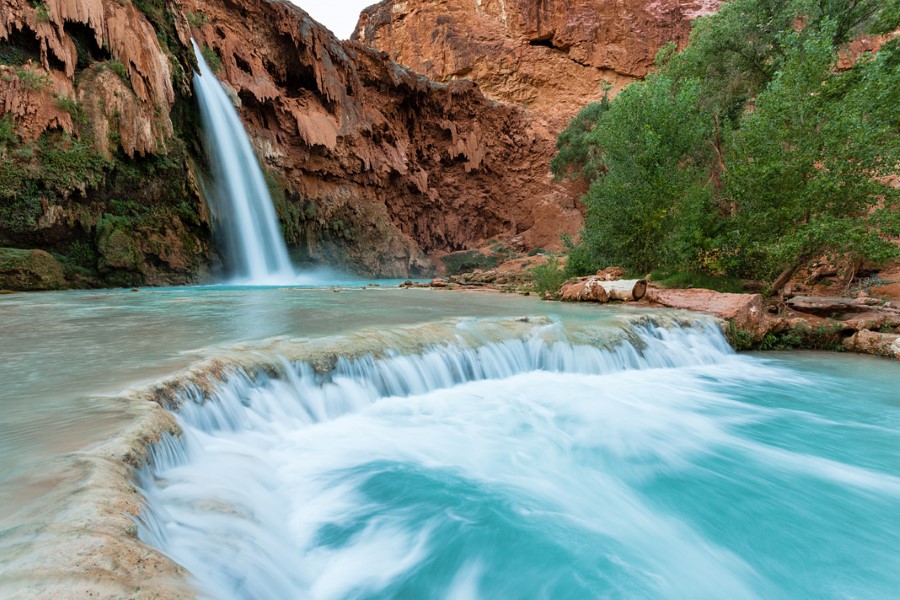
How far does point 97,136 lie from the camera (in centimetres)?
1263

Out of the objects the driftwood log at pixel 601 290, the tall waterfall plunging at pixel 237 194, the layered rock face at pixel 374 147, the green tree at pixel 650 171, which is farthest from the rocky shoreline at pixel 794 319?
the layered rock face at pixel 374 147

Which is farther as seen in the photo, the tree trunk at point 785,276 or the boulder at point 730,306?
the tree trunk at point 785,276

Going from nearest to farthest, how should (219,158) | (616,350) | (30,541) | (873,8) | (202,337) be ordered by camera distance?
(30,541)
(202,337)
(616,350)
(873,8)
(219,158)

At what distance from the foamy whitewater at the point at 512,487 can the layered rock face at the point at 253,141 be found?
12907mm

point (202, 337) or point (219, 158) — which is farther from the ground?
Answer: point (219, 158)

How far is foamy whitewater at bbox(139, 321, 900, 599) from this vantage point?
225cm

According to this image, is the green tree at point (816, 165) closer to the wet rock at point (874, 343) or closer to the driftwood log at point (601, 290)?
the wet rock at point (874, 343)

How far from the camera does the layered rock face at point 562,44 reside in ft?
121

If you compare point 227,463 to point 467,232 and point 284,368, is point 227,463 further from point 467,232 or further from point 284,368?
point 467,232

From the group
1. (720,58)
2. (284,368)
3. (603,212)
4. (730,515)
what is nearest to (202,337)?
(284,368)

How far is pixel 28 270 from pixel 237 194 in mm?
8703

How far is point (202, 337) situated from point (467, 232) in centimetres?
2914

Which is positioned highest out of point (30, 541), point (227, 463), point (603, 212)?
point (603, 212)

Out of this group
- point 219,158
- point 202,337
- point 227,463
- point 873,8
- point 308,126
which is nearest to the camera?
point 227,463
